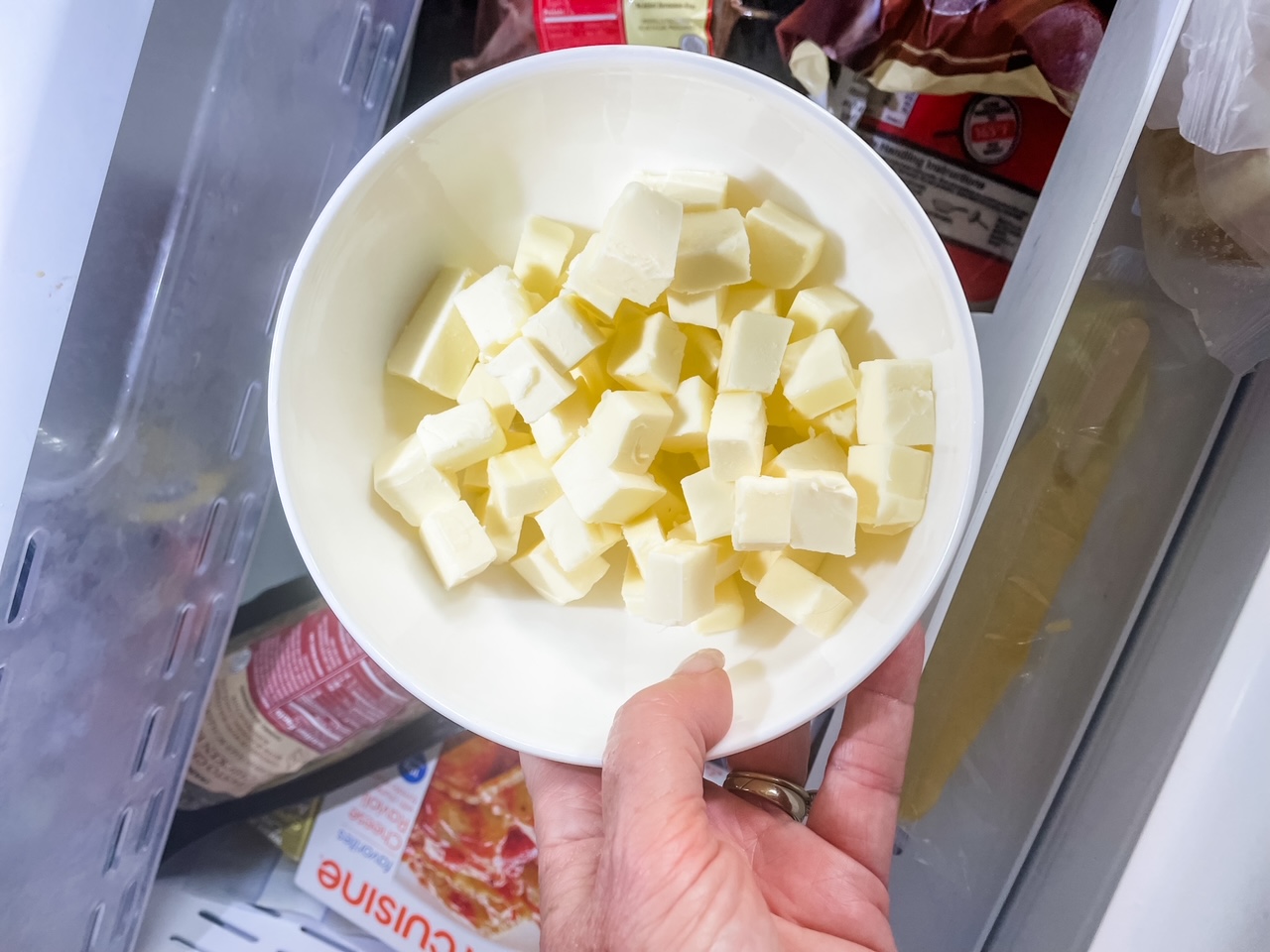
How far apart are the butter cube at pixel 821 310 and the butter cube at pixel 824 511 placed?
0.13 m

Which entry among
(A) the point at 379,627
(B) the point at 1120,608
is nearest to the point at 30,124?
(A) the point at 379,627

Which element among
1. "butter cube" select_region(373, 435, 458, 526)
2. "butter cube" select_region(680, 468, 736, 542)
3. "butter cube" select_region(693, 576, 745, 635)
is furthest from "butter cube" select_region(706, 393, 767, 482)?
"butter cube" select_region(373, 435, 458, 526)

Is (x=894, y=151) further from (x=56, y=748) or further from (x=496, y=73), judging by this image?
(x=56, y=748)

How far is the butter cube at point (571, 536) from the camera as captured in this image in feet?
2.15

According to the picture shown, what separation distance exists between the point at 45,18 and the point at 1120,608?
1.00 m

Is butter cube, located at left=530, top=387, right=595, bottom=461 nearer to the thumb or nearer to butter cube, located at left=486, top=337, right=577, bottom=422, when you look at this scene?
butter cube, located at left=486, top=337, right=577, bottom=422

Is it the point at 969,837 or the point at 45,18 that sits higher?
the point at 45,18

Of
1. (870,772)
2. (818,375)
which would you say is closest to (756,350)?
(818,375)

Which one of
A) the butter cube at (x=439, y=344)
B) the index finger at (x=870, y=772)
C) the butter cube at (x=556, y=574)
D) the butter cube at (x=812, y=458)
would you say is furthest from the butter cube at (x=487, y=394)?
the index finger at (x=870, y=772)

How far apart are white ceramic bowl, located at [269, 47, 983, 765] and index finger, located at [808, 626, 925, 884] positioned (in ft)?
0.47

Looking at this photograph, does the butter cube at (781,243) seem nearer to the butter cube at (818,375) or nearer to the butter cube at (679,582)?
the butter cube at (818,375)

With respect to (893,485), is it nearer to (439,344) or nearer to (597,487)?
(597,487)

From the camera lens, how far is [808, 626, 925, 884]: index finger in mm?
738

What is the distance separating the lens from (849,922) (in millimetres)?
671
